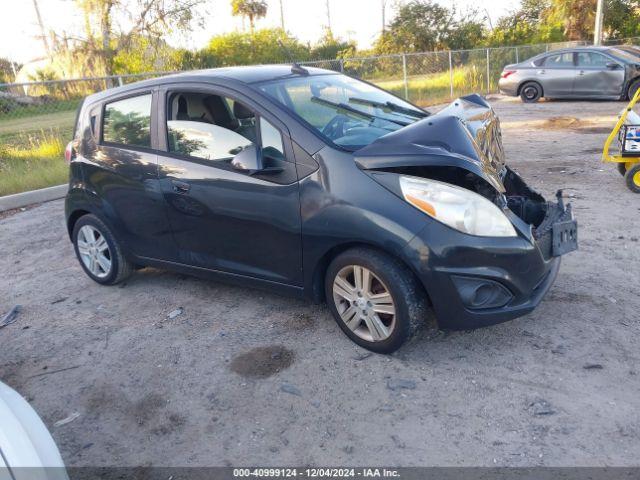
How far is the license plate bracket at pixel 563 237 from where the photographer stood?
11.2 ft

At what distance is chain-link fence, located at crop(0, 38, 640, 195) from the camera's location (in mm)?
10391

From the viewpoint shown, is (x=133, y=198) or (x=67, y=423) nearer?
(x=67, y=423)

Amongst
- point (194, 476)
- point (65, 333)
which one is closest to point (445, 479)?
point (194, 476)

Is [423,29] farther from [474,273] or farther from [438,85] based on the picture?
[474,273]

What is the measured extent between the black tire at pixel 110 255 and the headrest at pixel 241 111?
1.66 meters

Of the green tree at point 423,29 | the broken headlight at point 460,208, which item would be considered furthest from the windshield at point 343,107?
the green tree at point 423,29

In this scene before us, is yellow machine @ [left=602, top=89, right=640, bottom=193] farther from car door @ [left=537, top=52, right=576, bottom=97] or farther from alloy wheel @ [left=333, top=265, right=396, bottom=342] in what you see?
car door @ [left=537, top=52, right=576, bottom=97]

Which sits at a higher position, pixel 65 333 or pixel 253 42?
pixel 253 42

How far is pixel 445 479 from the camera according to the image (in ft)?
8.25

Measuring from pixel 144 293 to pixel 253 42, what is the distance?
26.0 metres

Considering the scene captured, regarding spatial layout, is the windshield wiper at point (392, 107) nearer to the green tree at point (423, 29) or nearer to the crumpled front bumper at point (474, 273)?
the crumpled front bumper at point (474, 273)

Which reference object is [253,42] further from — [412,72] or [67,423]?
[67,423]

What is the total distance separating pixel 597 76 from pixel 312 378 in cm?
1399

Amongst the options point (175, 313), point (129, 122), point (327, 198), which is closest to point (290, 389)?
point (327, 198)
